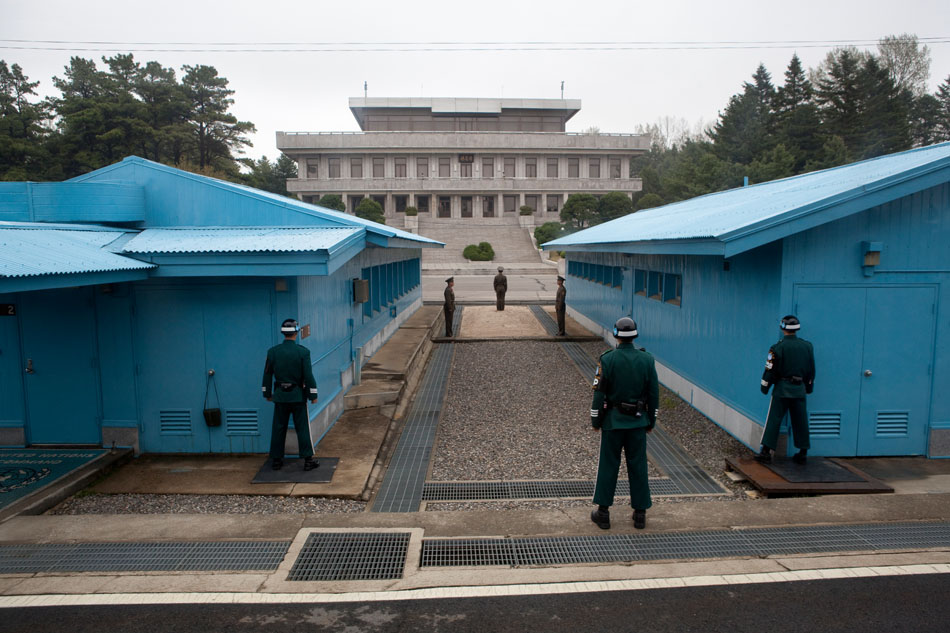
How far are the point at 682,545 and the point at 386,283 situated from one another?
39.4ft

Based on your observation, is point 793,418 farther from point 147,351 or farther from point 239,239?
point 147,351

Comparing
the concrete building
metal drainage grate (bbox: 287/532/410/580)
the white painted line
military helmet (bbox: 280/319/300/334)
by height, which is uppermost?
the concrete building

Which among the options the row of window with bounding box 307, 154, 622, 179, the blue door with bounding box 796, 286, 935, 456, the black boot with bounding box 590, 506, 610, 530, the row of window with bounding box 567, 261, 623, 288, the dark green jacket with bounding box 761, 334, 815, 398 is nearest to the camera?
the black boot with bounding box 590, 506, 610, 530

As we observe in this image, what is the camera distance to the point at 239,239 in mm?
7984

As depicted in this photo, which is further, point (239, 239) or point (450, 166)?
point (450, 166)

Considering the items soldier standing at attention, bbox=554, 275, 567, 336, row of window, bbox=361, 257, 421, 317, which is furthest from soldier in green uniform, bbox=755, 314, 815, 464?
soldier standing at attention, bbox=554, 275, 567, 336

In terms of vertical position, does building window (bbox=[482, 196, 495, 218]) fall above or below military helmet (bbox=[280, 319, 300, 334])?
above

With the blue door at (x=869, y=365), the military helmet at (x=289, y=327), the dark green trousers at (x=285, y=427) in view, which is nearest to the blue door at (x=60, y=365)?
the dark green trousers at (x=285, y=427)

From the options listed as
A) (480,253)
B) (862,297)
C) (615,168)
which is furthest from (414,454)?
(615,168)

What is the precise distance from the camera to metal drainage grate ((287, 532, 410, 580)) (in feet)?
16.8

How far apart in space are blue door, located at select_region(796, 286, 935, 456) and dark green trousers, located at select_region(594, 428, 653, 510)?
3.18 m

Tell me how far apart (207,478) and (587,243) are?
493 inches

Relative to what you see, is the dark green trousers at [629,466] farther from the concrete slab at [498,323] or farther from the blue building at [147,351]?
the concrete slab at [498,323]

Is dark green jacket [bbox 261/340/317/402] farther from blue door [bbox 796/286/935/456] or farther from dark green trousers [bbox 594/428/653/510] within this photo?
blue door [bbox 796/286/935/456]
